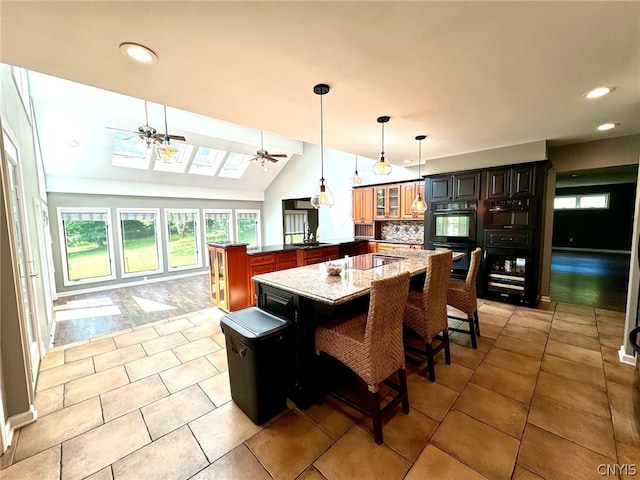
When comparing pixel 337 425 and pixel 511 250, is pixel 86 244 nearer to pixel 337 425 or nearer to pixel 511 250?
pixel 337 425

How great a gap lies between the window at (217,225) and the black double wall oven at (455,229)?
19.9 feet

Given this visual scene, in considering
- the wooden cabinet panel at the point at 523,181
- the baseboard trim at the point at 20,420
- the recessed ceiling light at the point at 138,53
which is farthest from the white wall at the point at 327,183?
the baseboard trim at the point at 20,420

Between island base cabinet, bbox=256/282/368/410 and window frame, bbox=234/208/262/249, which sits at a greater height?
window frame, bbox=234/208/262/249

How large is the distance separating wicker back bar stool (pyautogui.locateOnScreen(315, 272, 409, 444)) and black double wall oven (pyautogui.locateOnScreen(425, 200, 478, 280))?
126 inches

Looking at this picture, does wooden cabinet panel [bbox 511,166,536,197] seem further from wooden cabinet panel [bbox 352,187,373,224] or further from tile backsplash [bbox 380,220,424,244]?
wooden cabinet panel [bbox 352,187,373,224]

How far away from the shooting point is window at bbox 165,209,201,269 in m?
6.96

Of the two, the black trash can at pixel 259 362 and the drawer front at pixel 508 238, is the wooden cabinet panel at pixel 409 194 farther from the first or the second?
the black trash can at pixel 259 362

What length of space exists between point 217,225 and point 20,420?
6.54 m

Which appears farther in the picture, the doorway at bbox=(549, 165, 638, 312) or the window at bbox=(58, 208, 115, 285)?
the doorway at bbox=(549, 165, 638, 312)

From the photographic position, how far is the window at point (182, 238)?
6.96 metres

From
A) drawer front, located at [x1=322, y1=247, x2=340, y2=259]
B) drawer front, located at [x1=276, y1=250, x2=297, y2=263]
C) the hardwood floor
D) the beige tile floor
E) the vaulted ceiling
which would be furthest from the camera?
drawer front, located at [x1=322, y1=247, x2=340, y2=259]

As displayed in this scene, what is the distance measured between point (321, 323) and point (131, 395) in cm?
173

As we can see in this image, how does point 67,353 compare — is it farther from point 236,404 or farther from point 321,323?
point 321,323

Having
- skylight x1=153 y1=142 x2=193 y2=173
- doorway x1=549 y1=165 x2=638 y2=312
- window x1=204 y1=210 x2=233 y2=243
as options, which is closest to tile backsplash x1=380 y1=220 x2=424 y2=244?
doorway x1=549 y1=165 x2=638 y2=312
